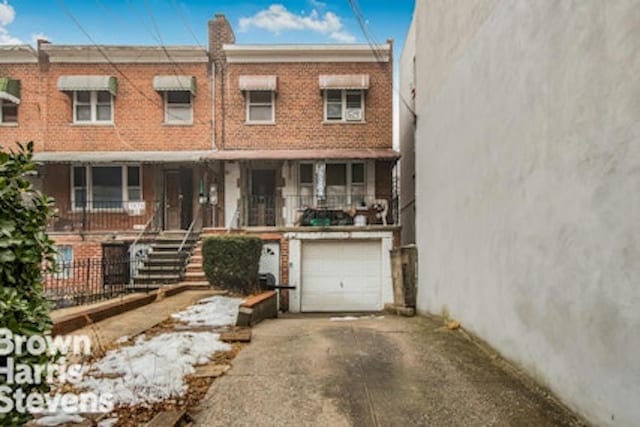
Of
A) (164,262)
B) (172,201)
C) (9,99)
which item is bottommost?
(164,262)

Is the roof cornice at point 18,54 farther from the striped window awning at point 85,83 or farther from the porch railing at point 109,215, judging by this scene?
the porch railing at point 109,215

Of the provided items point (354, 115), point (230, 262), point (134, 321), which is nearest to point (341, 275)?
point (230, 262)

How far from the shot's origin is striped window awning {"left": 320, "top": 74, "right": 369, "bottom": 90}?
1434 centimetres

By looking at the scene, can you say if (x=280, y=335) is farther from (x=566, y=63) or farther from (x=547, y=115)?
(x=566, y=63)

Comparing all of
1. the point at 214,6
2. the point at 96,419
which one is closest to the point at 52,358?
the point at 96,419

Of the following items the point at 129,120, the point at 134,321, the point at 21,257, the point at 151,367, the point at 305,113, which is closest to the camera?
the point at 21,257

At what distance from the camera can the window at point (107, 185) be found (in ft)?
47.8

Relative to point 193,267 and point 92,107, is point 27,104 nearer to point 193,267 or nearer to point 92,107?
point 92,107

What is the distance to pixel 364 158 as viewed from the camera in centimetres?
1354

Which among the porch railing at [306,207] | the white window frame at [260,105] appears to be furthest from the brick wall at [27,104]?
the porch railing at [306,207]

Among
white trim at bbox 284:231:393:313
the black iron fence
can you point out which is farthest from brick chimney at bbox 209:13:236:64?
the black iron fence

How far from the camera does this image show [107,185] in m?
14.8

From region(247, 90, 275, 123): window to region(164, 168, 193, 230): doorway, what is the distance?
3060mm

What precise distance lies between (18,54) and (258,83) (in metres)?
8.37
